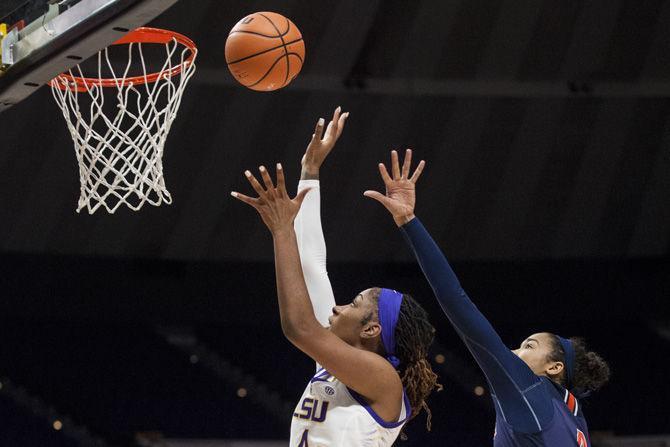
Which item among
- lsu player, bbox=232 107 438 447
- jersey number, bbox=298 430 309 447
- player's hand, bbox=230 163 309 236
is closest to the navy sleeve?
lsu player, bbox=232 107 438 447

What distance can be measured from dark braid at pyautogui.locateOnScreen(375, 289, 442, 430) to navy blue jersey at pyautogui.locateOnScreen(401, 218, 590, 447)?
98 mm

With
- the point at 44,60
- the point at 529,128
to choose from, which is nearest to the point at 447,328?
the point at 529,128

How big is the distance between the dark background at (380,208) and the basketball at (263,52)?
4882 mm

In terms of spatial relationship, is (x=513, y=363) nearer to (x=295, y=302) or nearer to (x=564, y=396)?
(x=564, y=396)

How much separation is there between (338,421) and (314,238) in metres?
0.68

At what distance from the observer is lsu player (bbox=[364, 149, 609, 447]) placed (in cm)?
313

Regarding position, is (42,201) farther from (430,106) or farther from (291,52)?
(291,52)

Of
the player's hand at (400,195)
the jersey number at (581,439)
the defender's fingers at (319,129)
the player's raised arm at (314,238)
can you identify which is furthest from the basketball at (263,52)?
the jersey number at (581,439)

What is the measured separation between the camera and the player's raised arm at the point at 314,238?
329cm

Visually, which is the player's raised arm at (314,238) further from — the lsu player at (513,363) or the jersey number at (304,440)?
the jersey number at (304,440)

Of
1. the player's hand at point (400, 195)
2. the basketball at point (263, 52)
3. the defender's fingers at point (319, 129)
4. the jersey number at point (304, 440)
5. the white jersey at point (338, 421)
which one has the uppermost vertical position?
the basketball at point (263, 52)

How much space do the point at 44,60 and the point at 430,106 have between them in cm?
624

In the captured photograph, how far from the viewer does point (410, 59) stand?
9.37 meters

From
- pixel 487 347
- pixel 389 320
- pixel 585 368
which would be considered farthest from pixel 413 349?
→ pixel 585 368
